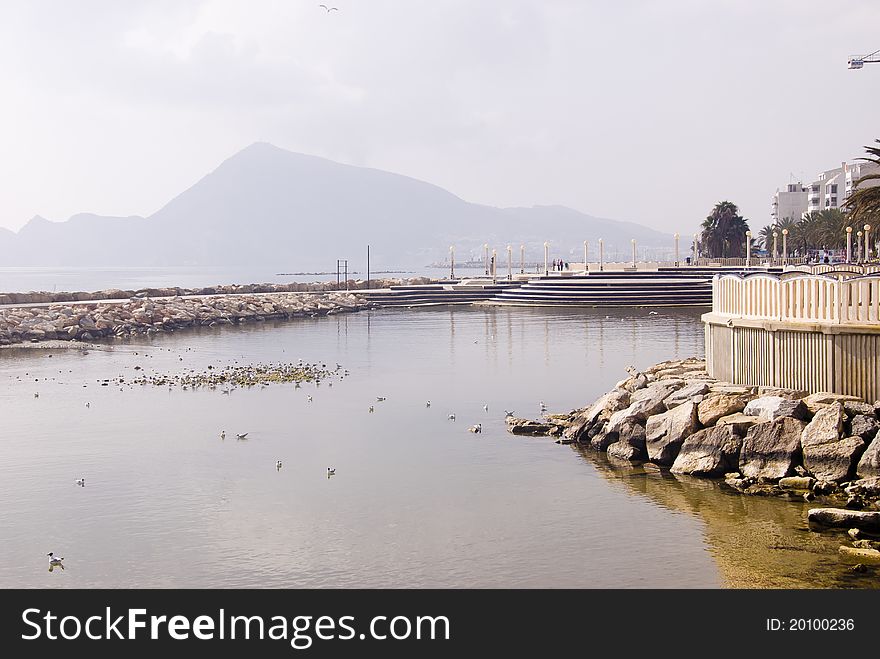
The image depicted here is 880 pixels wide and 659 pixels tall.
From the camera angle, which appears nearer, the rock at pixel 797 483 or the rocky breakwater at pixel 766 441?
the rocky breakwater at pixel 766 441

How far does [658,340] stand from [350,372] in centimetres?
1490

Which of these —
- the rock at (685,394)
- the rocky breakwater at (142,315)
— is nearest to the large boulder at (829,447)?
the rock at (685,394)

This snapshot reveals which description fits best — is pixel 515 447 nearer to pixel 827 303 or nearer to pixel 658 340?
pixel 827 303

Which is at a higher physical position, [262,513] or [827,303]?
[827,303]

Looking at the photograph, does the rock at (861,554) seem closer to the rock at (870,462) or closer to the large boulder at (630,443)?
the rock at (870,462)

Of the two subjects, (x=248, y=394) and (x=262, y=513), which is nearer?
(x=262, y=513)

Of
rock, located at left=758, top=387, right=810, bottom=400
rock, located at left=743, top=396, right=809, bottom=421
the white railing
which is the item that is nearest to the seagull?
rock, located at left=743, top=396, right=809, bottom=421

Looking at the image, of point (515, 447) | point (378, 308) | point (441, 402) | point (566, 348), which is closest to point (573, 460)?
point (515, 447)

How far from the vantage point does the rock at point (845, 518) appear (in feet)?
49.8

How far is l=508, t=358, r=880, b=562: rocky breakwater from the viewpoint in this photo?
16.8 meters

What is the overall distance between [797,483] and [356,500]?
732 cm

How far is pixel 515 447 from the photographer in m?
22.5

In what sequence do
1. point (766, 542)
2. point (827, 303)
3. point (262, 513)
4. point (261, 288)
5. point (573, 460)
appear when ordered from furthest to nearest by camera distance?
point (261, 288) → point (573, 460) → point (827, 303) → point (262, 513) → point (766, 542)

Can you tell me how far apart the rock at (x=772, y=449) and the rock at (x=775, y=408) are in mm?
140
